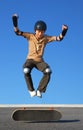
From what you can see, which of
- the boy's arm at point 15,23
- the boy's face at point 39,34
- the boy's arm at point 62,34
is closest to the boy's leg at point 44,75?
the boy's face at point 39,34

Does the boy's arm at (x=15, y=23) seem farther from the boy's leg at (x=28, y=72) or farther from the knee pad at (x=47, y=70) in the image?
the knee pad at (x=47, y=70)

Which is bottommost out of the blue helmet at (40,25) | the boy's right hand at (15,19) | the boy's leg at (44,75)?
the boy's leg at (44,75)

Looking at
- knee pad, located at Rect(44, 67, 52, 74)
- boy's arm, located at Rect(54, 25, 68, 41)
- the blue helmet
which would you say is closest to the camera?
knee pad, located at Rect(44, 67, 52, 74)

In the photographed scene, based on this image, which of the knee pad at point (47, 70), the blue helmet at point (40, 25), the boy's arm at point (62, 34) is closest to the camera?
the knee pad at point (47, 70)

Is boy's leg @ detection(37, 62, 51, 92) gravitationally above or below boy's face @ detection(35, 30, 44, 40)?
below

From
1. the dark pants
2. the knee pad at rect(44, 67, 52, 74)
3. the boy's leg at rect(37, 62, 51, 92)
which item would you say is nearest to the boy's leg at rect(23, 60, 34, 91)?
the dark pants

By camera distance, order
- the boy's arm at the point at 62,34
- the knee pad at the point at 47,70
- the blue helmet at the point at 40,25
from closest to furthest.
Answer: the knee pad at the point at 47,70 < the blue helmet at the point at 40,25 < the boy's arm at the point at 62,34

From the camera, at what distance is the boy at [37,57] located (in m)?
12.1

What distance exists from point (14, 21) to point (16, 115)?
2466 millimetres

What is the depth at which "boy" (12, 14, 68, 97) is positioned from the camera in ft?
39.7

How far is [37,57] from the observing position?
12227 millimetres

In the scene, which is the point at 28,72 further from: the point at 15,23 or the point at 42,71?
the point at 15,23

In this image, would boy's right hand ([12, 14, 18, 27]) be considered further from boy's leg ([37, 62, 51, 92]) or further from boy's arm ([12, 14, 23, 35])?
boy's leg ([37, 62, 51, 92])

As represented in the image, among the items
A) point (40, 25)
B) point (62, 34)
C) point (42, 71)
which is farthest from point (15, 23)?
point (42, 71)
